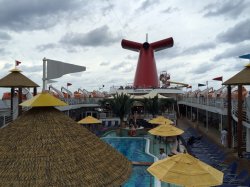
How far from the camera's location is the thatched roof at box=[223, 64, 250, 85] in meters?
12.1

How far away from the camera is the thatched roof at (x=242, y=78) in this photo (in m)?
12.1

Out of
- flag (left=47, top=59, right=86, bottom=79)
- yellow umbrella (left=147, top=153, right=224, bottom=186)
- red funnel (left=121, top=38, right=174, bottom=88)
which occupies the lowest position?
yellow umbrella (left=147, top=153, right=224, bottom=186)

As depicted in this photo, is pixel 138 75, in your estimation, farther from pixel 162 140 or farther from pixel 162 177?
pixel 162 177

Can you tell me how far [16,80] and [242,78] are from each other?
30.3 ft

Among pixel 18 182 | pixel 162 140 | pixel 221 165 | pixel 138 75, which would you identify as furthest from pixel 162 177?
pixel 138 75

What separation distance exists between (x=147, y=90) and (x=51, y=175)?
2648cm

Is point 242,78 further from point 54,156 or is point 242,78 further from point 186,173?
point 54,156

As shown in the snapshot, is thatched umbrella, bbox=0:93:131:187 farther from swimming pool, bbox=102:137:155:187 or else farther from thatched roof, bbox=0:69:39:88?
thatched roof, bbox=0:69:39:88

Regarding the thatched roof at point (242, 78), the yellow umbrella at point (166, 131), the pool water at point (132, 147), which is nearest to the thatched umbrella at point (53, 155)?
the yellow umbrella at point (166, 131)

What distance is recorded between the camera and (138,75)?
33469 mm

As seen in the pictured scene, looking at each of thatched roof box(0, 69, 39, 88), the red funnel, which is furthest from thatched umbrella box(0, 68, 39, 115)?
Result: the red funnel

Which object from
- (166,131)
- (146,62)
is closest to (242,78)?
(166,131)

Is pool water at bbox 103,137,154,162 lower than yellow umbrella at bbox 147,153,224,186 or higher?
lower

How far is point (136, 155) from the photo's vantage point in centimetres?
1359
